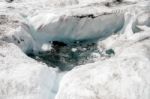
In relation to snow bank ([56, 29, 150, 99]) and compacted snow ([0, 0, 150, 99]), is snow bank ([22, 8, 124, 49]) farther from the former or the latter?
snow bank ([56, 29, 150, 99])

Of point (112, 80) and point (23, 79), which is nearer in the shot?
point (112, 80)

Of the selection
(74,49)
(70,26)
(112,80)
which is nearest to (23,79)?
(112,80)

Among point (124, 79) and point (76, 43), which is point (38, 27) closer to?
point (76, 43)

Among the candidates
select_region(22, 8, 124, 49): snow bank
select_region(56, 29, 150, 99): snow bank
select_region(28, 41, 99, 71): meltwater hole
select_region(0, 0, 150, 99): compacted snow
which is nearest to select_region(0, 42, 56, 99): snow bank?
select_region(0, 0, 150, 99): compacted snow

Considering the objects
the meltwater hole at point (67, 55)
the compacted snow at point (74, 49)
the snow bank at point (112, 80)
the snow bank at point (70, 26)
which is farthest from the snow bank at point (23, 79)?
the snow bank at point (70, 26)

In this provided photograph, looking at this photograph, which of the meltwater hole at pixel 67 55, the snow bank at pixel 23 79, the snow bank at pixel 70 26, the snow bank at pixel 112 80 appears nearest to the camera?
the snow bank at pixel 112 80

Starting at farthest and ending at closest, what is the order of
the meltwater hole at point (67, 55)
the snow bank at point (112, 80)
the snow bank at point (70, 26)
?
the snow bank at point (70, 26), the meltwater hole at point (67, 55), the snow bank at point (112, 80)

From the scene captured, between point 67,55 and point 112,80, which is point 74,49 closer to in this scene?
point 67,55

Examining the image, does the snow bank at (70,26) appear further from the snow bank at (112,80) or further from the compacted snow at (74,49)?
the snow bank at (112,80)
